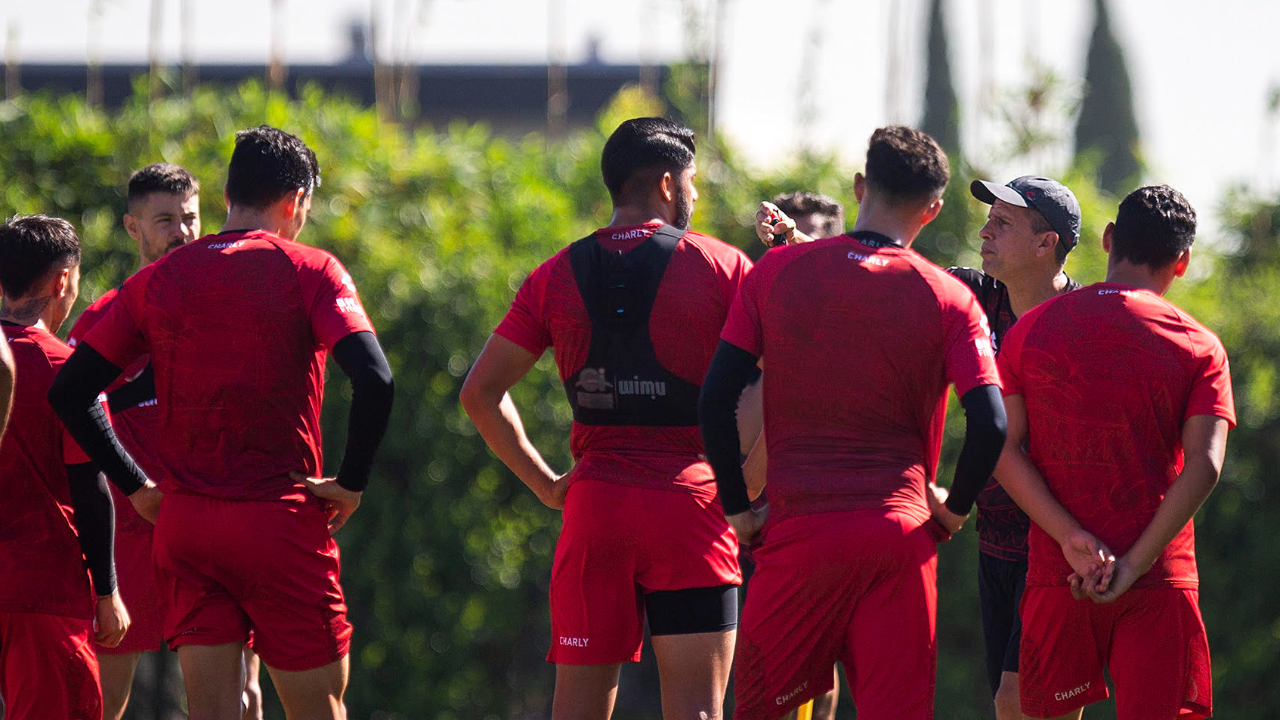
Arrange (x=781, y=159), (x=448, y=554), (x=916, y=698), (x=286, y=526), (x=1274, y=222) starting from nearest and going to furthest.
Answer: (x=916, y=698) < (x=286, y=526) < (x=448, y=554) < (x=781, y=159) < (x=1274, y=222)

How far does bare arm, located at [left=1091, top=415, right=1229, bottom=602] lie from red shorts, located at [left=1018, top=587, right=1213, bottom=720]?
10cm

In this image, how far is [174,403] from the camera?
388cm

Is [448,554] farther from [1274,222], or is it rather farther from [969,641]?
[1274,222]

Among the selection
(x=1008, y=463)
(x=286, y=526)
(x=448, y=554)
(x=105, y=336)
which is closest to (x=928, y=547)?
(x=1008, y=463)

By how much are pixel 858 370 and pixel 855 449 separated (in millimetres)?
212

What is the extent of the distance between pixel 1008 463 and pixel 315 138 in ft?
20.9

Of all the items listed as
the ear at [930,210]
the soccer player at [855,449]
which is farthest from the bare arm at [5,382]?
the ear at [930,210]

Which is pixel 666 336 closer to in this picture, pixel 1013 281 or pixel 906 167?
pixel 906 167

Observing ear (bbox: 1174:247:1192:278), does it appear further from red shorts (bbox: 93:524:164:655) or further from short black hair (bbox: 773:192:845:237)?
red shorts (bbox: 93:524:164:655)

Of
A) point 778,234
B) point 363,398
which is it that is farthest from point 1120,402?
point 363,398

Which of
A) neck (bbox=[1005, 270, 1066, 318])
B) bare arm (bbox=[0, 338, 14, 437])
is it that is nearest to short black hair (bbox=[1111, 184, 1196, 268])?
neck (bbox=[1005, 270, 1066, 318])

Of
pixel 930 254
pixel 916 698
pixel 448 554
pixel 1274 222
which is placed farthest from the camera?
pixel 1274 222

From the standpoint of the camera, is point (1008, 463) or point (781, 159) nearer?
point (1008, 463)

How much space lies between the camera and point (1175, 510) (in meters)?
3.75
